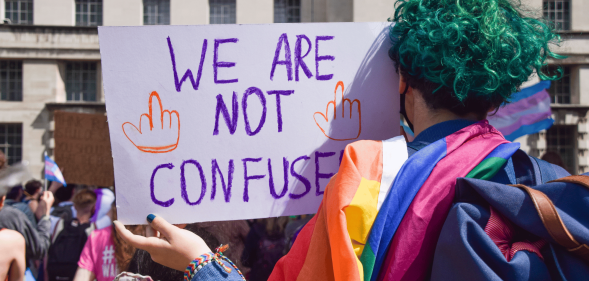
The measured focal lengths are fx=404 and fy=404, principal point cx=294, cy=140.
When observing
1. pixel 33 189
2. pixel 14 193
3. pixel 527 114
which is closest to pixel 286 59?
pixel 527 114

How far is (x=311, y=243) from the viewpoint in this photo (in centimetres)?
102

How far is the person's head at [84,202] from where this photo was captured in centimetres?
493

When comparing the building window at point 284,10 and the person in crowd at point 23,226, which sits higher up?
the building window at point 284,10

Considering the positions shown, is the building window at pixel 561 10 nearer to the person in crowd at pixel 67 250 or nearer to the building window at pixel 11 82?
the person in crowd at pixel 67 250

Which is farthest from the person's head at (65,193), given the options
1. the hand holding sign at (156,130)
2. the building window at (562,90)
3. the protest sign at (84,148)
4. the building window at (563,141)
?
the building window at (562,90)

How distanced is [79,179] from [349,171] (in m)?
3.93

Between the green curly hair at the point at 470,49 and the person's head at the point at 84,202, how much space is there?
485cm

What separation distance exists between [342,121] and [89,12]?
61.3ft

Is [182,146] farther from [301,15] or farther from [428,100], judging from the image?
[301,15]

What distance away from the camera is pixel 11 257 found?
8.19 ft

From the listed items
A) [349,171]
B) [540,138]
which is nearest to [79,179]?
[349,171]

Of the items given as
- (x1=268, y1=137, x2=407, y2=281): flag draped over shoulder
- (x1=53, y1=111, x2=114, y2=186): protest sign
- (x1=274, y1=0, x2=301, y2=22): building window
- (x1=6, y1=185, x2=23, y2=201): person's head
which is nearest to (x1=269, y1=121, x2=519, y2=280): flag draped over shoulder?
(x1=268, y1=137, x2=407, y2=281): flag draped over shoulder

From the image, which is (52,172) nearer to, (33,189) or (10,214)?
(33,189)

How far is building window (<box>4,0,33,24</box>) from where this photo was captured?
17000 millimetres
